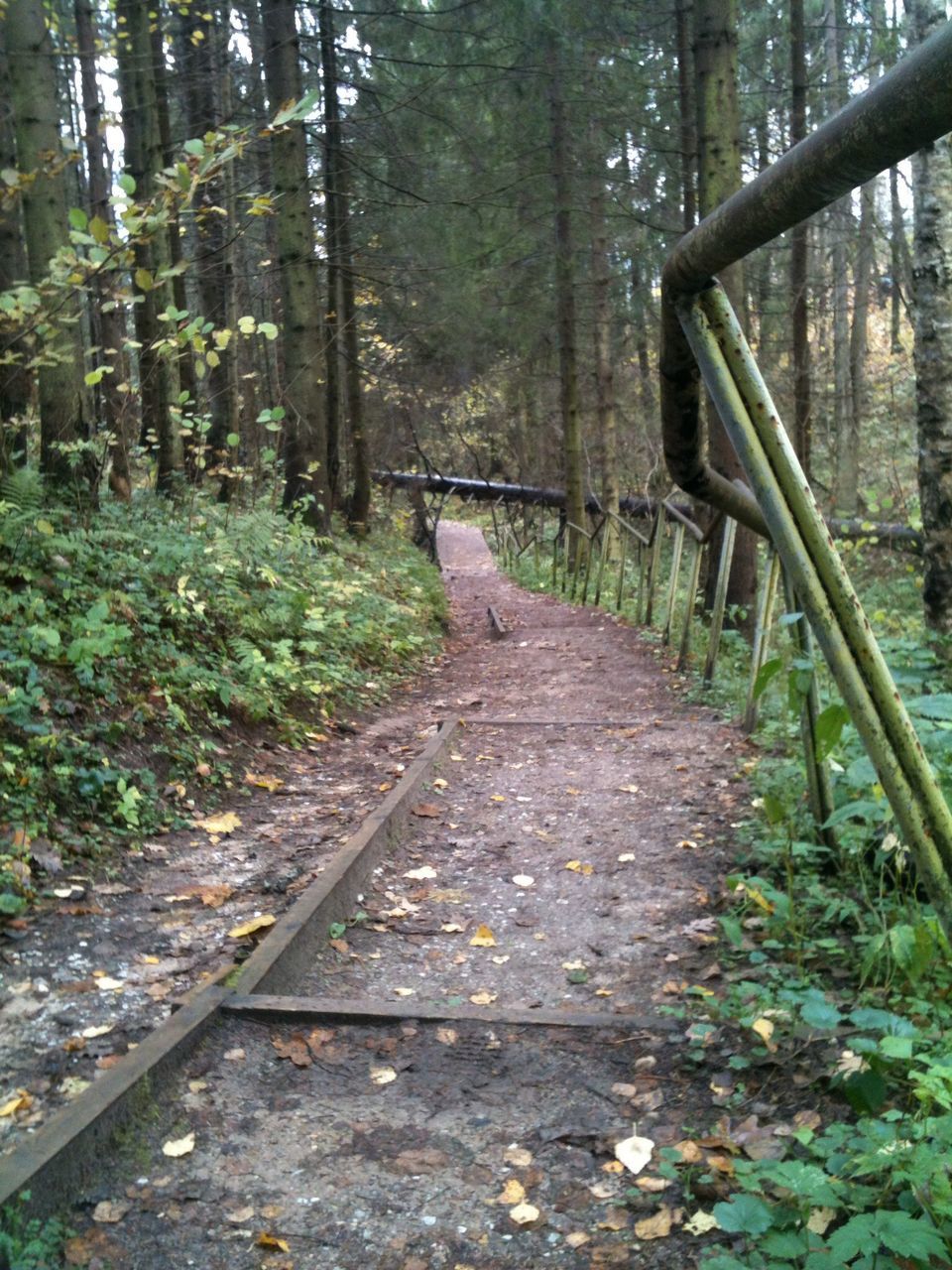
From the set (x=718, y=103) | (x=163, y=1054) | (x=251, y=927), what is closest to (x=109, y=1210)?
(x=163, y=1054)

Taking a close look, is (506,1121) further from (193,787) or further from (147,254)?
(147,254)

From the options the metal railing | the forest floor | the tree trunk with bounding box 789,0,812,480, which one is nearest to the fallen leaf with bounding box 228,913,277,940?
the forest floor

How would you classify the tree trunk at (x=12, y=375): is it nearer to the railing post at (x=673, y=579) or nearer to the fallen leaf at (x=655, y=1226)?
the fallen leaf at (x=655, y=1226)

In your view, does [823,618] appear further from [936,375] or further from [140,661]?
[936,375]

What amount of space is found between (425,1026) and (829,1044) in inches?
48.3

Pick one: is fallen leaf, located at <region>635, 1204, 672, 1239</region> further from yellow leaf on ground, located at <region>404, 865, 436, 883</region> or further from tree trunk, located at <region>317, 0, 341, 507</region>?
tree trunk, located at <region>317, 0, 341, 507</region>

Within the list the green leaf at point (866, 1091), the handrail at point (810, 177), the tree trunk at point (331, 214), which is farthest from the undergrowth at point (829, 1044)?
the tree trunk at point (331, 214)

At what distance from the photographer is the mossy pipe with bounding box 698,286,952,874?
2.27 m

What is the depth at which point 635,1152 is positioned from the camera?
2629 mm

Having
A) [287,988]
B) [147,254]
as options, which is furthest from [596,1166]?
[147,254]

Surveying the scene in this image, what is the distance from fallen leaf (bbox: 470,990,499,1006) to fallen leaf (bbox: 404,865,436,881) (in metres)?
1.21

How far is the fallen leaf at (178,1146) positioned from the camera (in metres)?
2.66

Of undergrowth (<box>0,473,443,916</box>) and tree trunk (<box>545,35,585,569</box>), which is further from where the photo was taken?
tree trunk (<box>545,35,585,569</box>)

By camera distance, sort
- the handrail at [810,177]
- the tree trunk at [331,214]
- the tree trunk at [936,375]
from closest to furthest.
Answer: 1. the handrail at [810,177]
2. the tree trunk at [936,375]
3. the tree trunk at [331,214]
